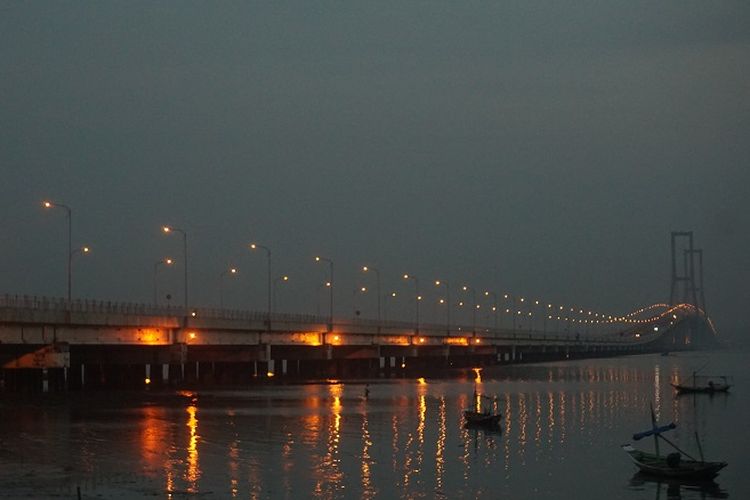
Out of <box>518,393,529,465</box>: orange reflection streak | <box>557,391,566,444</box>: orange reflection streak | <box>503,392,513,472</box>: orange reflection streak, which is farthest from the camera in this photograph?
<box>557,391,566,444</box>: orange reflection streak

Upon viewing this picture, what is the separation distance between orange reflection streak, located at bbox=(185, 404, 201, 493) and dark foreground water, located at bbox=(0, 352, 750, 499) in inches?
3.7

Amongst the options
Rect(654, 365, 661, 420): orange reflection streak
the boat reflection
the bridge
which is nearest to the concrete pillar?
the bridge

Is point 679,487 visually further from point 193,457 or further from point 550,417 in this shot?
point 550,417

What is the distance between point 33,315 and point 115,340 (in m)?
13.8

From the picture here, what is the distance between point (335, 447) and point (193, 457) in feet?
29.1

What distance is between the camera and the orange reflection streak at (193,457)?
5158 cm

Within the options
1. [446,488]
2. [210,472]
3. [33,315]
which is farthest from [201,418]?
[446,488]

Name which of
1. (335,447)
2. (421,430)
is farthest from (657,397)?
(335,447)

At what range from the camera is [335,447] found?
66.5 metres

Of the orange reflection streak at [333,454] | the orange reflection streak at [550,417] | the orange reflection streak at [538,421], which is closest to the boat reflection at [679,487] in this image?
the orange reflection streak at [333,454]

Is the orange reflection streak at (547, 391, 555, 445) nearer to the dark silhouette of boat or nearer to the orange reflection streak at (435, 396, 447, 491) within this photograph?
the dark silhouette of boat

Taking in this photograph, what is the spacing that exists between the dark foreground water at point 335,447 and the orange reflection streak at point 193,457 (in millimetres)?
95

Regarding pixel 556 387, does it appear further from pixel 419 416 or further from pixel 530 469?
pixel 530 469

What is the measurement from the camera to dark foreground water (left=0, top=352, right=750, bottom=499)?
52.2m
